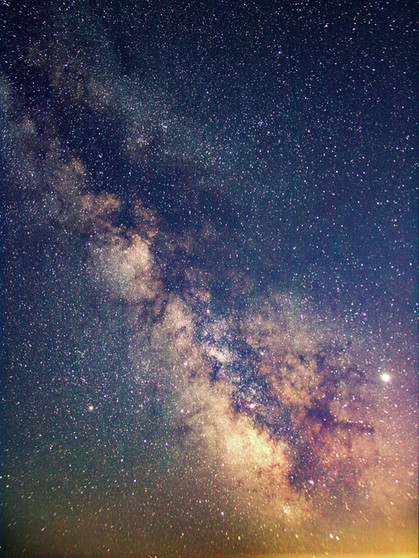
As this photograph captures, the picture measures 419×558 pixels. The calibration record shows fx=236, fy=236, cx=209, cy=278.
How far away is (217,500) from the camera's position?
1762 mm

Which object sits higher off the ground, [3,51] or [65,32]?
[65,32]

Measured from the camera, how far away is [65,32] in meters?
1.64

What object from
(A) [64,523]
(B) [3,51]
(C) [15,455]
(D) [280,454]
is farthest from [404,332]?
(B) [3,51]

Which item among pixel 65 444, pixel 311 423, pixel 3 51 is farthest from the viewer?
pixel 65 444

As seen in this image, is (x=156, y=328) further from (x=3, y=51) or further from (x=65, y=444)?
(x=3, y=51)

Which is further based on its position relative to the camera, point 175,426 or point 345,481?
point 175,426

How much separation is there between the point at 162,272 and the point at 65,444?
5.20 feet

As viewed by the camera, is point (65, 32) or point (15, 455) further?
point (15, 455)

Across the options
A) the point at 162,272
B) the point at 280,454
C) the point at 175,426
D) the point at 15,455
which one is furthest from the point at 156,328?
the point at 15,455

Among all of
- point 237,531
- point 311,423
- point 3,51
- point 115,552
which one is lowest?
point 115,552

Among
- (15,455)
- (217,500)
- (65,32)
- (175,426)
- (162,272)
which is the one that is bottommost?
(15,455)

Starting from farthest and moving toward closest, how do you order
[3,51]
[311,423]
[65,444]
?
[65,444] < [311,423] < [3,51]

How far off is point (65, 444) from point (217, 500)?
1266 mm

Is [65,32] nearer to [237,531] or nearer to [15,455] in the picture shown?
[15,455]
